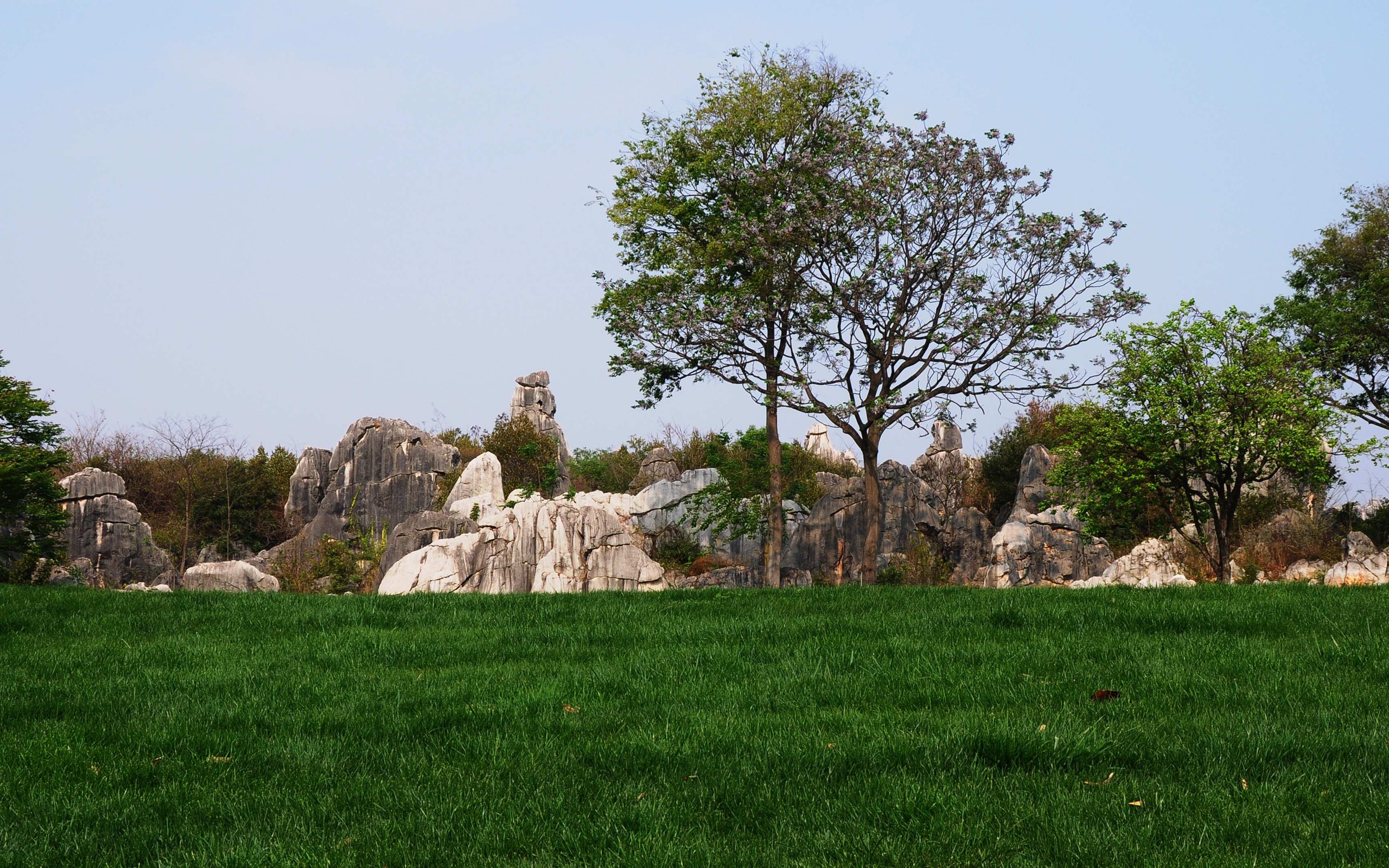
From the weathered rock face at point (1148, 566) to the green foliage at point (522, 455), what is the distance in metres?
29.6

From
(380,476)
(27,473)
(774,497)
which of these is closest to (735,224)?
(774,497)

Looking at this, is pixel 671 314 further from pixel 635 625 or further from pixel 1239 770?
pixel 1239 770

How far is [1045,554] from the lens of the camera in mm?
37062

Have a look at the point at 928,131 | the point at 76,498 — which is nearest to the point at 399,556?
the point at 76,498

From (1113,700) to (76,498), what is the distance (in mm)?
46754

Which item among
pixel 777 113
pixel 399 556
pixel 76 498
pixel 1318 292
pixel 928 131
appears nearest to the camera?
pixel 928 131

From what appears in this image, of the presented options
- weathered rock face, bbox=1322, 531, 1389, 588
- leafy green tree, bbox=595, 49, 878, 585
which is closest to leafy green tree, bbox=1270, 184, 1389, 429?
weathered rock face, bbox=1322, 531, 1389, 588

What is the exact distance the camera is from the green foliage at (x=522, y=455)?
178 ft

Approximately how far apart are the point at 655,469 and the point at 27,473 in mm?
29948

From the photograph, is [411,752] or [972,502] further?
[972,502]

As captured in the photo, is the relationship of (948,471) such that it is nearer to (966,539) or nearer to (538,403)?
(966,539)

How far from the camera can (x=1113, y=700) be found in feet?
23.4

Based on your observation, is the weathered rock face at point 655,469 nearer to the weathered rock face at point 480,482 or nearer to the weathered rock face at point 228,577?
the weathered rock face at point 480,482

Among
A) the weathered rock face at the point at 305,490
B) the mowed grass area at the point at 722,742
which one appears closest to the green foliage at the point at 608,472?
the weathered rock face at the point at 305,490
